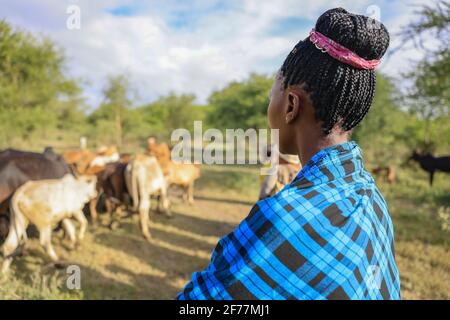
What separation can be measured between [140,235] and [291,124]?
6.69m

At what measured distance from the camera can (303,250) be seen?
0.86 metres

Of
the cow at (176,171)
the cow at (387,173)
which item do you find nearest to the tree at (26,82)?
the cow at (176,171)

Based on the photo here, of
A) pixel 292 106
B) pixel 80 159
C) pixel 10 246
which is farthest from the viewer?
pixel 80 159

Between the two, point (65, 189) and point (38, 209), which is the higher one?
point (65, 189)

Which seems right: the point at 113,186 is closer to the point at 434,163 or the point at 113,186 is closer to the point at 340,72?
the point at 340,72

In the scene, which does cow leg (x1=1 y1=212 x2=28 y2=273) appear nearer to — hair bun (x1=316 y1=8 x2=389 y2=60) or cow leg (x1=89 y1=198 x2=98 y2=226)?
cow leg (x1=89 y1=198 x2=98 y2=226)

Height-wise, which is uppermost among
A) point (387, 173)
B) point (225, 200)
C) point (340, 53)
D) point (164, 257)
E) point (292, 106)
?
point (340, 53)

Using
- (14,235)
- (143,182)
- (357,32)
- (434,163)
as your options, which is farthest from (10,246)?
(434,163)

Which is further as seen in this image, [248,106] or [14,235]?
[248,106]

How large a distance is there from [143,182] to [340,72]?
6365 millimetres

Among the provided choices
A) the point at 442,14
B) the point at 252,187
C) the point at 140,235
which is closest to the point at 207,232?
the point at 140,235

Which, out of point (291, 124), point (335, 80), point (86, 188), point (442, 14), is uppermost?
point (442, 14)
